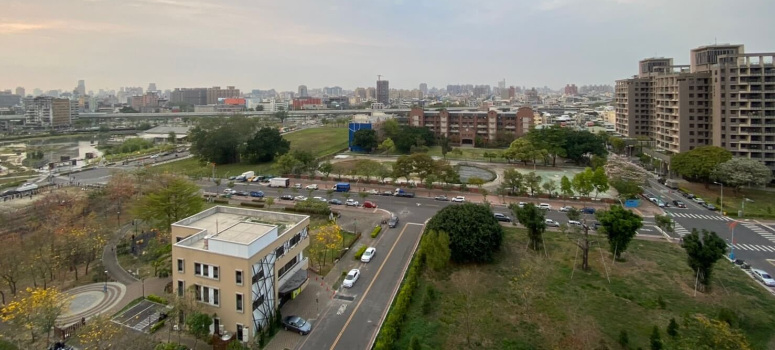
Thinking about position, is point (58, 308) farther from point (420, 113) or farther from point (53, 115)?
point (53, 115)

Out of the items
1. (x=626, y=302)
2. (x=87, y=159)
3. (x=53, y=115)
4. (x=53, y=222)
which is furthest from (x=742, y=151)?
(x=53, y=115)

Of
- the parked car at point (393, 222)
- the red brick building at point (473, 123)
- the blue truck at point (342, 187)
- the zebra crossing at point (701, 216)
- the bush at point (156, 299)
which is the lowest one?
the bush at point (156, 299)

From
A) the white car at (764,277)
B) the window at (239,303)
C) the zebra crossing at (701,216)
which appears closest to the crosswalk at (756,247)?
the white car at (764,277)

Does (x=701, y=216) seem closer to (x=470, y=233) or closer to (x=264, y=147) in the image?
(x=470, y=233)

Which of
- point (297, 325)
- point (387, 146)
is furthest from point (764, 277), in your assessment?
point (387, 146)

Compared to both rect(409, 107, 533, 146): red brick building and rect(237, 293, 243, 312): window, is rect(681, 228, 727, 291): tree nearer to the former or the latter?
rect(237, 293, 243, 312): window

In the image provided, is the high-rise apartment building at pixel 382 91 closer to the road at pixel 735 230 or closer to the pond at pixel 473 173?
the pond at pixel 473 173

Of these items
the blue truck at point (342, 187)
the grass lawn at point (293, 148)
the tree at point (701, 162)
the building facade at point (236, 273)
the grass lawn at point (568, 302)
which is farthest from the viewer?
the grass lawn at point (293, 148)

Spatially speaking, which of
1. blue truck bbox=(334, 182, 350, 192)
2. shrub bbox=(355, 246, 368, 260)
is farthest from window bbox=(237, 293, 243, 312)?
blue truck bbox=(334, 182, 350, 192)
